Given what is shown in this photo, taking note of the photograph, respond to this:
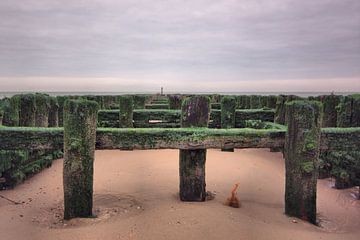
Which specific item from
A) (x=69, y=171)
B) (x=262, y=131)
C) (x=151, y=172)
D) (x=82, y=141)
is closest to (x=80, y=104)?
(x=82, y=141)

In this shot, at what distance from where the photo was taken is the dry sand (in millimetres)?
4781

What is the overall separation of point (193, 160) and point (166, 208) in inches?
33.6

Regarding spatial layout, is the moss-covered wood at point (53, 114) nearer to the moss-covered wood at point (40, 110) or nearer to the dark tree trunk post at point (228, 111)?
the moss-covered wood at point (40, 110)

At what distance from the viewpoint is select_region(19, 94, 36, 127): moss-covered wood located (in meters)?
7.15

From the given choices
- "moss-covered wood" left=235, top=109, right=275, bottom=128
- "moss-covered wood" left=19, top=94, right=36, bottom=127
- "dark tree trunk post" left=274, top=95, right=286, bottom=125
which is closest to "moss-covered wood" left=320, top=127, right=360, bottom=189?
"dark tree trunk post" left=274, top=95, right=286, bottom=125

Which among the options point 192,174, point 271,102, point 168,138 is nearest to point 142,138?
point 168,138

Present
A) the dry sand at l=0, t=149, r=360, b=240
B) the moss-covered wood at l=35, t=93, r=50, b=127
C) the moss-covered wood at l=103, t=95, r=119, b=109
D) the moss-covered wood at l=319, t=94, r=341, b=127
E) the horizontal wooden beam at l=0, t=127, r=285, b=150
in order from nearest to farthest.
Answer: the dry sand at l=0, t=149, r=360, b=240 → the horizontal wooden beam at l=0, t=127, r=285, b=150 → the moss-covered wood at l=35, t=93, r=50, b=127 → the moss-covered wood at l=319, t=94, r=341, b=127 → the moss-covered wood at l=103, t=95, r=119, b=109

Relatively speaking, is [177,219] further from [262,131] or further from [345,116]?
[345,116]

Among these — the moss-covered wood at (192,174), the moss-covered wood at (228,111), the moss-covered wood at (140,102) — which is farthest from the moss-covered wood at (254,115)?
the moss-covered wood at (140,102)

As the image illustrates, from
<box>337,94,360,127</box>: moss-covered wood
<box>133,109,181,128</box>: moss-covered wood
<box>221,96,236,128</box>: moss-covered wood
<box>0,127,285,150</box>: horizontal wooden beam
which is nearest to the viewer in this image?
<box>0,127,285,150</box>: horizontal wooden beam

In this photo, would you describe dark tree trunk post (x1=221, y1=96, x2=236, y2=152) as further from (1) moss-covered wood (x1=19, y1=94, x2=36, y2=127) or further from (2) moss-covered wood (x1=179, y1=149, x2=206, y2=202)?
(1) moss-covered wood (x1=19, y1=94, x2=36, y2=127)

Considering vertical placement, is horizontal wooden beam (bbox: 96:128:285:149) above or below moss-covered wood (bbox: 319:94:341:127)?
below

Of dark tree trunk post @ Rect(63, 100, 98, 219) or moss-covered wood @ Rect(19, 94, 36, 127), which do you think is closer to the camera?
dark tree trunk post @ Rect(63, 100, 98, 219)

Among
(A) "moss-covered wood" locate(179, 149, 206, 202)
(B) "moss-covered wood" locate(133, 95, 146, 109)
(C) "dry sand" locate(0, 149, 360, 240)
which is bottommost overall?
(C) "dry sand" locate(0, 149, 360, 240)
